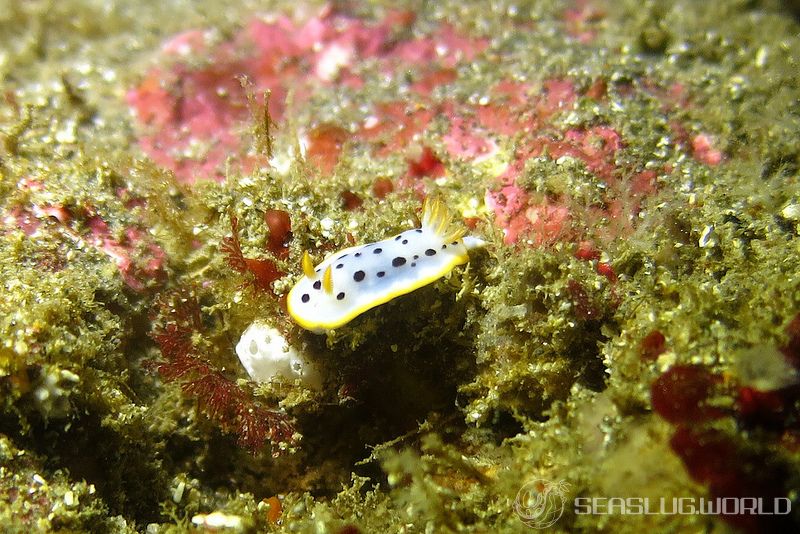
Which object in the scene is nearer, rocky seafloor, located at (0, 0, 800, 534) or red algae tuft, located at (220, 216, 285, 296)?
rocky seafloor, located at (0, 0, 800, 534)

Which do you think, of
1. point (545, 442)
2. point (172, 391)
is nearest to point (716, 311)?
point (545, 442)

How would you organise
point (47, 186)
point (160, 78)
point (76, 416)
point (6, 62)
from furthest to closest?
1. point (6, 62)
2. point (160, 78)
3. point (47, 186)
4. point (76, 416)

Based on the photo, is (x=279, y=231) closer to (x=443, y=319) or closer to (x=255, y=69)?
(x=443, y=319)

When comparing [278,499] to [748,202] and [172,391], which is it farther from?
[748,202]

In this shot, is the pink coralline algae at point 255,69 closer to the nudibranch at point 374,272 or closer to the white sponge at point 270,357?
the white sponge at point 270,357

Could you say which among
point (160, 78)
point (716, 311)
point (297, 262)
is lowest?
point (716, 311)
